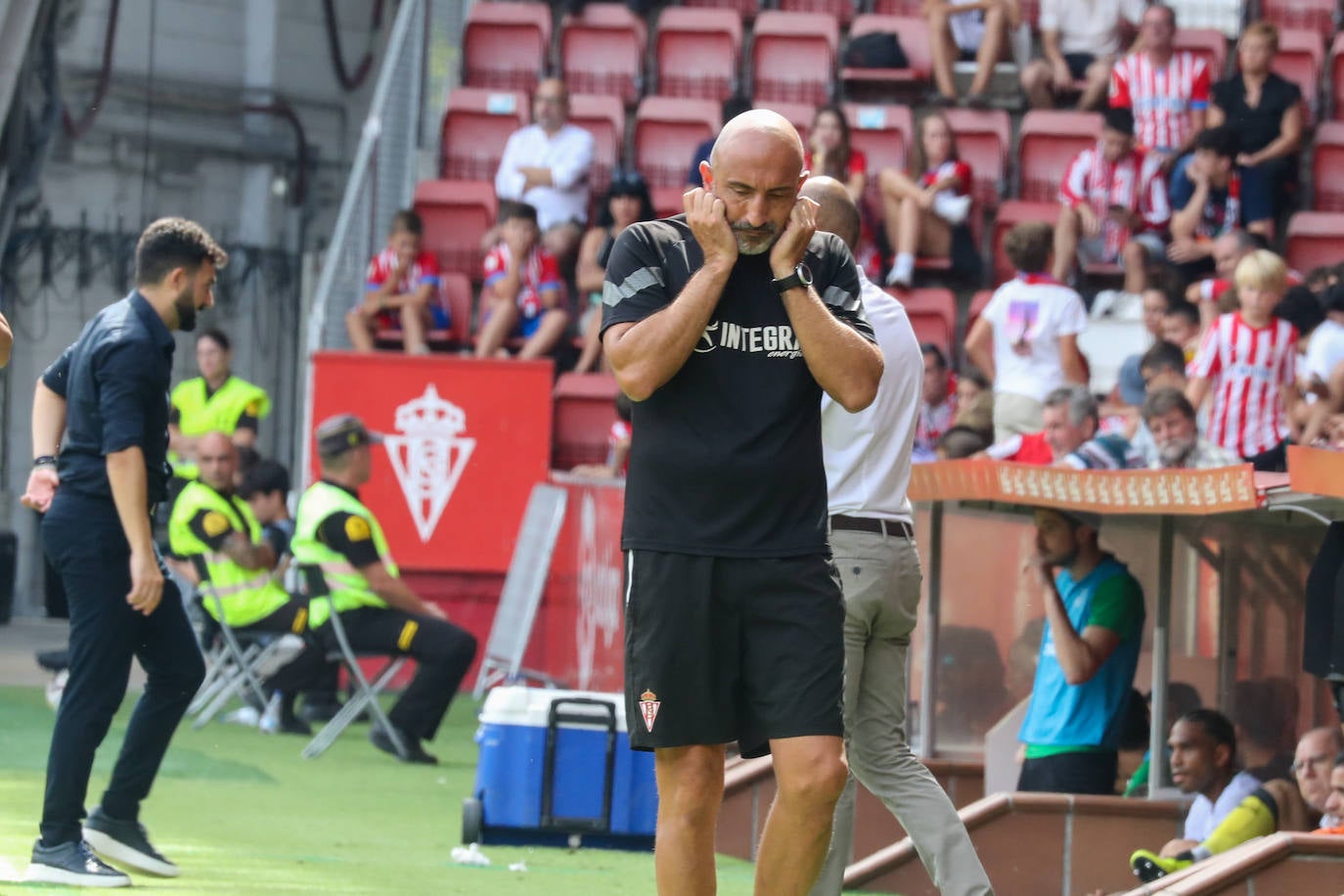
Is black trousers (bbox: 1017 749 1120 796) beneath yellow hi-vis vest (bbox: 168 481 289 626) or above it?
beneath

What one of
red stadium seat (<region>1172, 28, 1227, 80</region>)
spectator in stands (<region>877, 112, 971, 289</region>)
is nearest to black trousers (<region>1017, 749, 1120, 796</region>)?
spectator in stands (<region>877, 112, 971, 289</region>)

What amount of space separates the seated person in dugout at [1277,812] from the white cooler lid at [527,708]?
202 cm

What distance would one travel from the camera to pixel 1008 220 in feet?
45.1

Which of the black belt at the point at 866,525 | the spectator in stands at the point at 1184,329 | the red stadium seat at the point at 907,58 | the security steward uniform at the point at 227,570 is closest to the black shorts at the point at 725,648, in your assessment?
the black belt at the point at 866,525

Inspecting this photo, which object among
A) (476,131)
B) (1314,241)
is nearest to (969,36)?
(1314,241)

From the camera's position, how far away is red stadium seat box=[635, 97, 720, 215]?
48.5 ft

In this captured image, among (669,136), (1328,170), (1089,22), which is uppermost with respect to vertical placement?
(1089,22)

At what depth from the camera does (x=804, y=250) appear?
4195 millimetres

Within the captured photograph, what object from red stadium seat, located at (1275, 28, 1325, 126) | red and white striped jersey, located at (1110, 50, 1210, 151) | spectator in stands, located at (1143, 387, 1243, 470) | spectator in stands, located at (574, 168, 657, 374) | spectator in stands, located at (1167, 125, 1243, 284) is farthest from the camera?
red stadium seat, located at (1275, 28, 1325, 126)

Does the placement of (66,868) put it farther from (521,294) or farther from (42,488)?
(521,294)

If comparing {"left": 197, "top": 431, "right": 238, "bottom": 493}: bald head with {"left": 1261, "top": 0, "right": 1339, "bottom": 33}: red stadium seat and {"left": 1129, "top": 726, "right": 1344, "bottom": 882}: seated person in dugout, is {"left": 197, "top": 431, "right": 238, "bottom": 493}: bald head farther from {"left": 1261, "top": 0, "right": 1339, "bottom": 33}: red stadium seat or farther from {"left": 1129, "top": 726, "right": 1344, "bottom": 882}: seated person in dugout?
{"left": 1261, "top": 0, "right": 1339, "bottom": 33}: red stadium seat

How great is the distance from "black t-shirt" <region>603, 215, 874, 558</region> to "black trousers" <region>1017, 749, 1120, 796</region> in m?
2.73

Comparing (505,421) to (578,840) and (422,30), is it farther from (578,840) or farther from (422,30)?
(578,840)

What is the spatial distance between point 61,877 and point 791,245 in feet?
10.1
